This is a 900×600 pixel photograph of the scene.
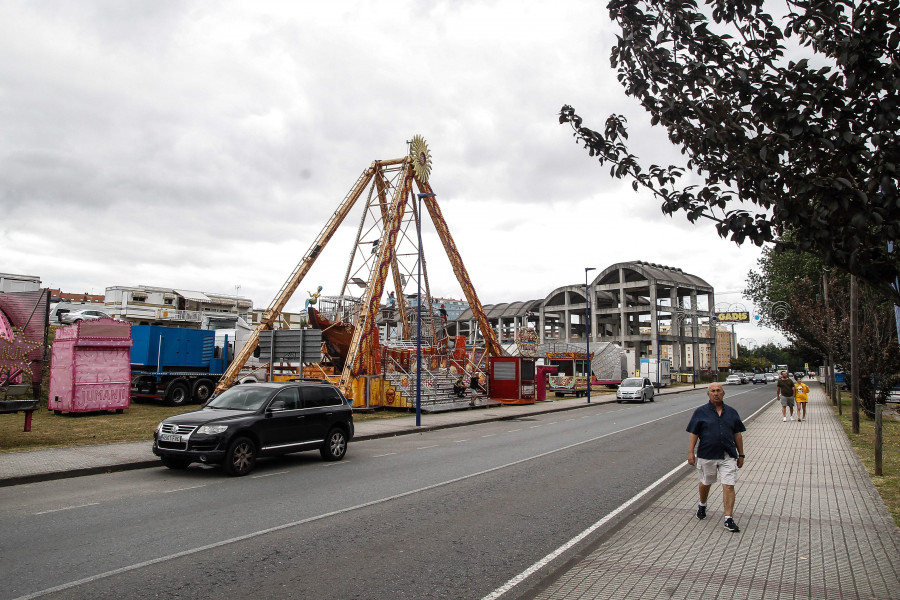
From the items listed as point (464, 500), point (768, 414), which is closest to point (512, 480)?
point (464, 500)

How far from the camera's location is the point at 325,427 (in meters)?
12.8

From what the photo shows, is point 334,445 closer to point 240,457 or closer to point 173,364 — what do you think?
point 240,457

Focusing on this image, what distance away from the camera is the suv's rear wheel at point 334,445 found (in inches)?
503

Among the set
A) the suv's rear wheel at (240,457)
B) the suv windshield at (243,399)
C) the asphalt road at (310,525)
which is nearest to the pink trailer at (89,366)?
the suv windshield at (243,399)

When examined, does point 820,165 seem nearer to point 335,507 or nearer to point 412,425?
point 335,507

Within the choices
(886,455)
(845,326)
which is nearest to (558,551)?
(886,455)

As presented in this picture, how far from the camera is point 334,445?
1295 centimetres

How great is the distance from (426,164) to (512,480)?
2509 cm

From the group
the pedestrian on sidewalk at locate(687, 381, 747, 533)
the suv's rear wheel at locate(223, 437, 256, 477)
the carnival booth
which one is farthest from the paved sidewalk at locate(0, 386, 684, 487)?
the carnival booth

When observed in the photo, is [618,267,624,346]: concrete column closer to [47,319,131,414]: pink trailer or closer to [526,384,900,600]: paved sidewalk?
[47,319,131,414]: pink trailer

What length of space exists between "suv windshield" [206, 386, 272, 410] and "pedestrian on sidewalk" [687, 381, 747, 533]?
7.74 meters

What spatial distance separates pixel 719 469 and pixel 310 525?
4.92 m

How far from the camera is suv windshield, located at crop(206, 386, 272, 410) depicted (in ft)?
38.5

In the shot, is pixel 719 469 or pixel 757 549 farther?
pixel 719 469
